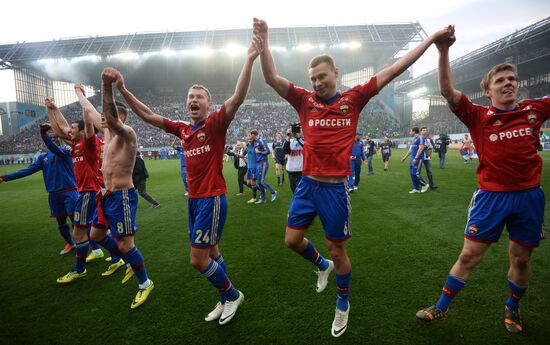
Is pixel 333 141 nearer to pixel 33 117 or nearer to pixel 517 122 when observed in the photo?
pixel 517 122

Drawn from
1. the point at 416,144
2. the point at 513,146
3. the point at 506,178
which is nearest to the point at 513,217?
the point at 506,178

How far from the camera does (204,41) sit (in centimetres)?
4888

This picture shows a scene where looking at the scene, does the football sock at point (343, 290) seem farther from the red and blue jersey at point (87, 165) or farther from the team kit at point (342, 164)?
the red and blue jersey at point (87, 165)

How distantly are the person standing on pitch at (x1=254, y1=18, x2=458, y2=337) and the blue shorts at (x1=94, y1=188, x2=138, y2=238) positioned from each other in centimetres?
232

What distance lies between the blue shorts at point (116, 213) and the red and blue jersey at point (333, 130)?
2.55m

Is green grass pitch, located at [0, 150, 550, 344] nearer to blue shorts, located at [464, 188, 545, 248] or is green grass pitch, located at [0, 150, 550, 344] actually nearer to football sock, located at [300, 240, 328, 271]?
football sock, located at [300, 240, 328, 271]

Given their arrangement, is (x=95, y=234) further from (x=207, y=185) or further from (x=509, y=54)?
(x=509, y=54)

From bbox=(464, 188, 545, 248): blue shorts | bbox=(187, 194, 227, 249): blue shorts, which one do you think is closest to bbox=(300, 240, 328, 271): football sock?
bbox=(187, 194, 227, 249): blue shorts

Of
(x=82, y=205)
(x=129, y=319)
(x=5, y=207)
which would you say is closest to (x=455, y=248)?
(x=129, y=319)

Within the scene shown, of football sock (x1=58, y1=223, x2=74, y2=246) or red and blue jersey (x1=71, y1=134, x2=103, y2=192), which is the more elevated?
red and blue jersey (x1=71, y1=134, x2=103, y2=192)

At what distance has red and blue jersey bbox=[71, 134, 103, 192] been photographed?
4641 mm

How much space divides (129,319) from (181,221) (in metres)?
4.55

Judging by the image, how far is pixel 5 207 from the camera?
35.5 ft

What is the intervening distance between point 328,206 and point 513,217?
71.3 inches
